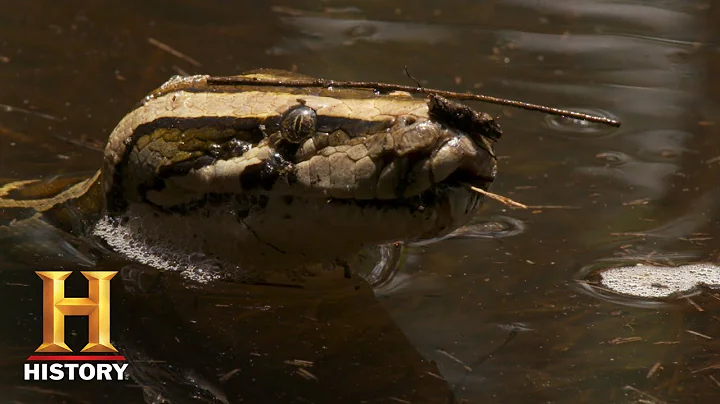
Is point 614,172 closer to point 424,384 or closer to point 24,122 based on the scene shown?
point 424,384

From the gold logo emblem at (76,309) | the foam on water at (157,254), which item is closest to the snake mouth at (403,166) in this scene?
the foam on water at (157,254)

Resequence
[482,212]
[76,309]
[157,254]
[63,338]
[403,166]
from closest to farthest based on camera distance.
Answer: [403,166] < [63,338] < [76,309] < [157,254] < [482,212]

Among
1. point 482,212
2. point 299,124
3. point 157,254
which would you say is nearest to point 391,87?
point 299,124

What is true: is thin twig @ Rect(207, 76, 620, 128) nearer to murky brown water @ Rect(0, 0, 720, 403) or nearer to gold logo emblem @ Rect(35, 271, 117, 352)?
murky brown water @ Rect(0, 0, 720, 403)

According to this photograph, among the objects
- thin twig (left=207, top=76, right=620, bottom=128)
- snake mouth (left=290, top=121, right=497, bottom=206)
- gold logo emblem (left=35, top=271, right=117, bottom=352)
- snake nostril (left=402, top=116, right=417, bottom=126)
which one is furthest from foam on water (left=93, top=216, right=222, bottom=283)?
snake nostril (left=402, top=116, right=417, bottom=126)

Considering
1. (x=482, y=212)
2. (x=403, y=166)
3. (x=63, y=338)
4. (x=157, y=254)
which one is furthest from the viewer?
(x=482, y=212)

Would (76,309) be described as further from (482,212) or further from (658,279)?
(658,279)

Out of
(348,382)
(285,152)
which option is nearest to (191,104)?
(285,152)
